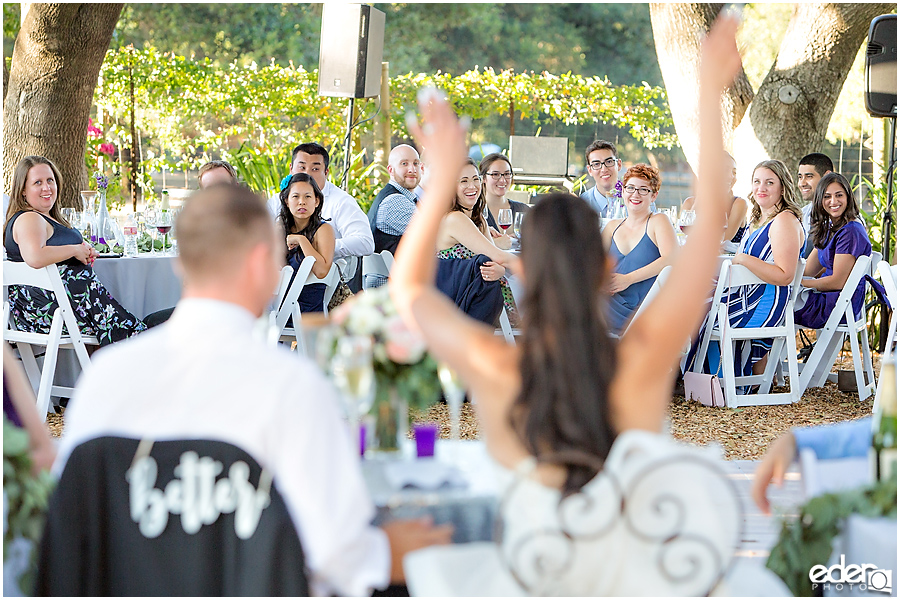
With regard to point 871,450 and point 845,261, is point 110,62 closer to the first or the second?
point 845,261

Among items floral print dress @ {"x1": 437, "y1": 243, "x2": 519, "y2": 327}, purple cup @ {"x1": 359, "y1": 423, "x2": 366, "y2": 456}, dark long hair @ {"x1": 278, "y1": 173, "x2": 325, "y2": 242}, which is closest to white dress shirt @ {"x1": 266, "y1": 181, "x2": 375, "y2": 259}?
dark long hair @ {"x1": 278, "y1": 173, "x2": 325, "y2": 242}

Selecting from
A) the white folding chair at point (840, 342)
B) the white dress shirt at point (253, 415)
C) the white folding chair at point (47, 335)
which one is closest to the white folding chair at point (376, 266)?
the white folding chair at point (47, 335)

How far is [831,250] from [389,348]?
426 cm

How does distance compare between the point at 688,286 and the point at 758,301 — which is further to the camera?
the point at 758,301

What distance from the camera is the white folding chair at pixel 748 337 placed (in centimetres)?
481

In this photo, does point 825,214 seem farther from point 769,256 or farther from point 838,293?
point 769,256

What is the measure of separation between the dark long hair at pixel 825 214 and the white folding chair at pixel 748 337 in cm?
47

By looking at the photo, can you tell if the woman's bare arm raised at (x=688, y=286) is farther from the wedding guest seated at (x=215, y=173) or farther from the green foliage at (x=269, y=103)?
the green foliage at (x=269, y=103)

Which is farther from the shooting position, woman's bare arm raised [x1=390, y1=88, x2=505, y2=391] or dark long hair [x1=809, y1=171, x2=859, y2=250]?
dark long hair [x1=809, y1=171, x2=859, y2=250]

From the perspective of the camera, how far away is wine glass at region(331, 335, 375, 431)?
1674 millimetres

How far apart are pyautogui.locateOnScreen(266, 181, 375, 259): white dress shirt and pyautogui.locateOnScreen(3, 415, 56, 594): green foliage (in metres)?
3.68

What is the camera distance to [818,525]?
1769 millimetres

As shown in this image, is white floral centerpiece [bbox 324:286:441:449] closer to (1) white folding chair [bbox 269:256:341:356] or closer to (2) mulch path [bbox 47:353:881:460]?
(2) mulch path [bbox 47:353:881:460]

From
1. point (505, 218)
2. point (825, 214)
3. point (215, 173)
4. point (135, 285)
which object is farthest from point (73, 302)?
point (825, 214)
